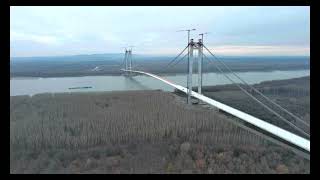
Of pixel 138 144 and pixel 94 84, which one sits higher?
pixel 94 84

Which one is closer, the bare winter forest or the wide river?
the bare winter forest

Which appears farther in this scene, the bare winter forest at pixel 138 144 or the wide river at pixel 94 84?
the wide river at pixel 94 84

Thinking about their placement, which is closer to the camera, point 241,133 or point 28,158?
point 28,158

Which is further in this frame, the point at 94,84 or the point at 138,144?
the point at 94,84

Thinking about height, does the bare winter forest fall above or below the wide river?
below

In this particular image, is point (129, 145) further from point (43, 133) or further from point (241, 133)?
point (241, 133)

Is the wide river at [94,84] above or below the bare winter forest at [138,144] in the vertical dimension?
above
